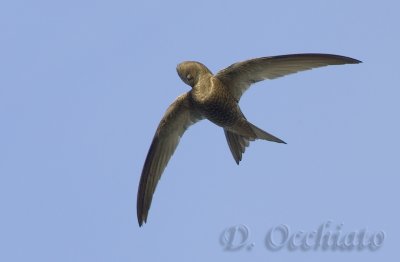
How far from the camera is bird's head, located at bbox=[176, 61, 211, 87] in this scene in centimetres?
1303

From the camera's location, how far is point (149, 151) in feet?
44.8

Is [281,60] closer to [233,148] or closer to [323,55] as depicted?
[323,55]

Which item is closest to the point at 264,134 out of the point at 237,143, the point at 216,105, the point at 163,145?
the point at 237,143

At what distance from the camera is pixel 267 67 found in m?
13.2

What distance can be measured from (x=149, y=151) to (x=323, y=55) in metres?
2.90

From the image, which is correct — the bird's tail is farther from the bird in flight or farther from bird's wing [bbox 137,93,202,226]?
bird's wing [bbox 137,93,202,226]

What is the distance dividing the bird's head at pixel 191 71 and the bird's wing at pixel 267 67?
263mm

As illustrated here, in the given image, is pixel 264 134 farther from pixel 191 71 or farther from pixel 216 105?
pixel 191 71

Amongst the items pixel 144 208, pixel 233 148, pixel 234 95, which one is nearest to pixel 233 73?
pixel 234 95

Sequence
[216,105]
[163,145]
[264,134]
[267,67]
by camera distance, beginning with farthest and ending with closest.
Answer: [163,145]
[264,134]
[267,67]
[216,105]

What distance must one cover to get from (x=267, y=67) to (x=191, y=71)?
1.07 meters

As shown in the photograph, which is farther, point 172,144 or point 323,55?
point 172,144

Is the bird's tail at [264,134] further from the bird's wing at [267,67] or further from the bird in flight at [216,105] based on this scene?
the bird's wing at [267,67]

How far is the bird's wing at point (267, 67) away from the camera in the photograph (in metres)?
12.7
